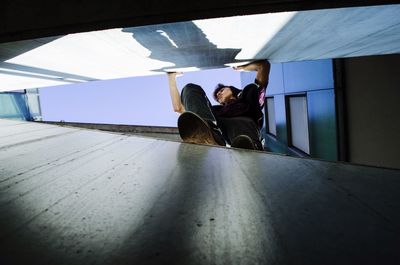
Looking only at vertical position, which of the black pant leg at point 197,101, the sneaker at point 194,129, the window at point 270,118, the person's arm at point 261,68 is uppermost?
the person's arm at point 261,68

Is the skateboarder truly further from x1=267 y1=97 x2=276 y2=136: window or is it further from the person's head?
x1=267 y1=97 x2=276 y2=136: window

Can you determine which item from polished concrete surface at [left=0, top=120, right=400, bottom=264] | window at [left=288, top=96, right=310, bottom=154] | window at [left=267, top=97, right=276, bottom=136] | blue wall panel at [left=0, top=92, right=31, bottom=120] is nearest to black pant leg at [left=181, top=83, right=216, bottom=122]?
polished concrete surface at [left=0, top=120, right=400, bottom=264]

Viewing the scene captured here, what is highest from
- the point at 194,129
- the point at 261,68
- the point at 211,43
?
the point at 211,43

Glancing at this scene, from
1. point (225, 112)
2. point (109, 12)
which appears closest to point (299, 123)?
point (225, 112)

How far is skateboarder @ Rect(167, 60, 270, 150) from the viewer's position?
217 centimetres

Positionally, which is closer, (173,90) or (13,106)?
(173,90)

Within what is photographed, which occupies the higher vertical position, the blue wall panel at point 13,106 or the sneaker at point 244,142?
the blue wall panel at point 13,106

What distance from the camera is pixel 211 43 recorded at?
203 cm

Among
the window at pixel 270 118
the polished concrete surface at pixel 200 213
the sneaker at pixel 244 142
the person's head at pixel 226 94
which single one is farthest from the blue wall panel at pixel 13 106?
the sneaker at pixel 244 142

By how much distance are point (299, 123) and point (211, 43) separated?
12.2 ft

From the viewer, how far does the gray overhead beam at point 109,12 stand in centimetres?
119

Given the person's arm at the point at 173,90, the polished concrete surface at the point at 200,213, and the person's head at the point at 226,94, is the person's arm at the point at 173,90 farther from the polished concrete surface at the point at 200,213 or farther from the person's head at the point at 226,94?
the polished concrete surface at the point at 200,213

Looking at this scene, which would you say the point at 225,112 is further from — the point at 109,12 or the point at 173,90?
the point at 109,12

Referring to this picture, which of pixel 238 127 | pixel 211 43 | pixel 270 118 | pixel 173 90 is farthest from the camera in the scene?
pixel 270 118
